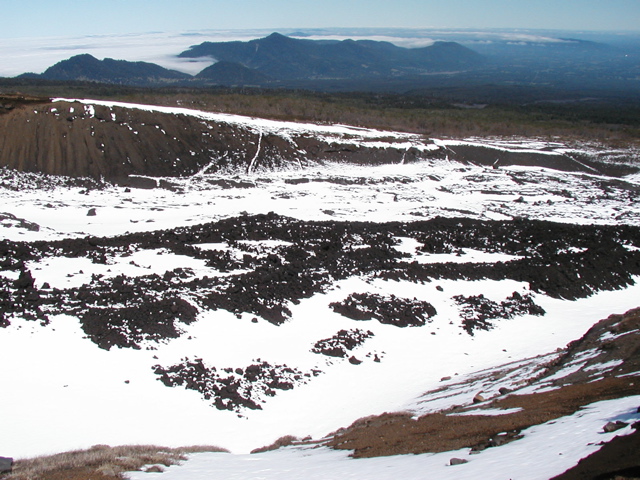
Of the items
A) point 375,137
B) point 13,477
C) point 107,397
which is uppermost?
point 375,137

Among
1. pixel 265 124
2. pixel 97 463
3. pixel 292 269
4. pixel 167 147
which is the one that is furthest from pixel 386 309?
pixel 265 124

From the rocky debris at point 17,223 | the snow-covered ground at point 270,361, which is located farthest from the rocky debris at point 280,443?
the rocky debris at point 17,223

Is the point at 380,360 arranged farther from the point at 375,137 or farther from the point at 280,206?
the point at 375,137

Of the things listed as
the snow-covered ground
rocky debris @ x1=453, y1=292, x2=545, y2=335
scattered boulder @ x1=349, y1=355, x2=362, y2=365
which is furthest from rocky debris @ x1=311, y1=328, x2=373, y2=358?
rocky debris @ x1=453, y1=292, x2=545, y2=335

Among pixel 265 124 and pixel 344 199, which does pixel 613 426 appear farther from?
pixel 265 124

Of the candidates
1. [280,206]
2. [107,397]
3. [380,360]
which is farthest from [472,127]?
[107,397]

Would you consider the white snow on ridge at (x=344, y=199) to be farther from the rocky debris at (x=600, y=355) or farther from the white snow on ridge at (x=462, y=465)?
the white snow on ridge at (x=462, y=465)
